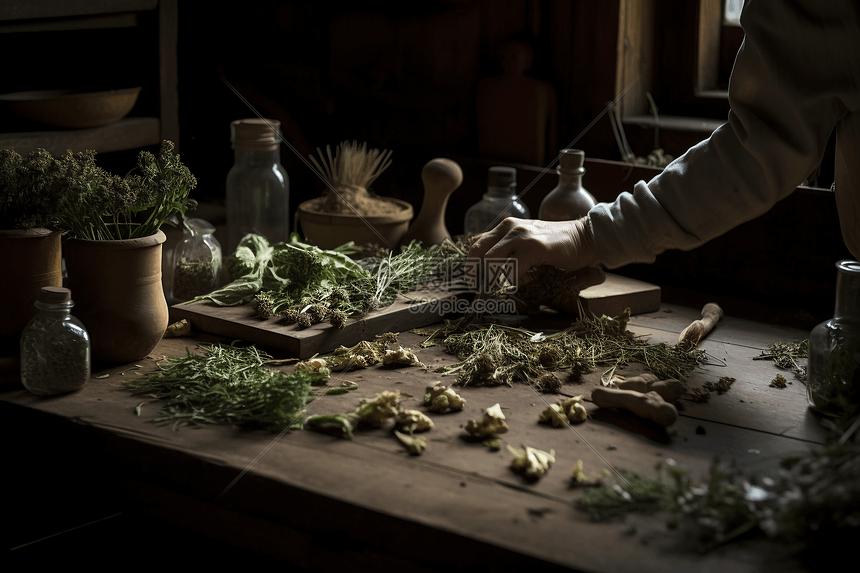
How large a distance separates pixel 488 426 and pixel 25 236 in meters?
0.77

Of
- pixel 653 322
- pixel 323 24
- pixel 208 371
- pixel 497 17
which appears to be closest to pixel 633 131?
pixel 497 17

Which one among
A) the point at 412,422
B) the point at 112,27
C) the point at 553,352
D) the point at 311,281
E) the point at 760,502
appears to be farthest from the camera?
the point at 112,27

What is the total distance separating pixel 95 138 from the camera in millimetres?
1946

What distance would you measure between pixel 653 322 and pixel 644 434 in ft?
1.84

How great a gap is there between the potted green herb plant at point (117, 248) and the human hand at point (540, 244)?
0.55 m

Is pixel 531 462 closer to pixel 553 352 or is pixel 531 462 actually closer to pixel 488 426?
pixel 488 426

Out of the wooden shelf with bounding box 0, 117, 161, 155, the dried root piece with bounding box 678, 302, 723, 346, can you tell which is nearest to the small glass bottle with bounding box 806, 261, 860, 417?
the dried root piece with bounding box 678, 302, 723, 346

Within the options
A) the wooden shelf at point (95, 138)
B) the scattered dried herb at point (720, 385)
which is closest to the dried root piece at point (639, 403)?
A: the scattered dried herb at point (720, 385)

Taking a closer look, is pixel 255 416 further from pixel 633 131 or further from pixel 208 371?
pixel 633 131

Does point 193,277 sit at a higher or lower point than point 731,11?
lower

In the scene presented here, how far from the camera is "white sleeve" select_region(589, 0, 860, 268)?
1.28 meters

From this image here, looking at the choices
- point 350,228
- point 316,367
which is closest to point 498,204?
point 350,228

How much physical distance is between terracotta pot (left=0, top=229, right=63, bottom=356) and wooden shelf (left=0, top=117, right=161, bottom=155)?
56 cm

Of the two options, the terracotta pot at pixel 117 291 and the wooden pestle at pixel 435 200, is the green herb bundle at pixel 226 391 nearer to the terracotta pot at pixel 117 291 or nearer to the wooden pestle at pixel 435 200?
the terracotta pot at pixel 117 291
